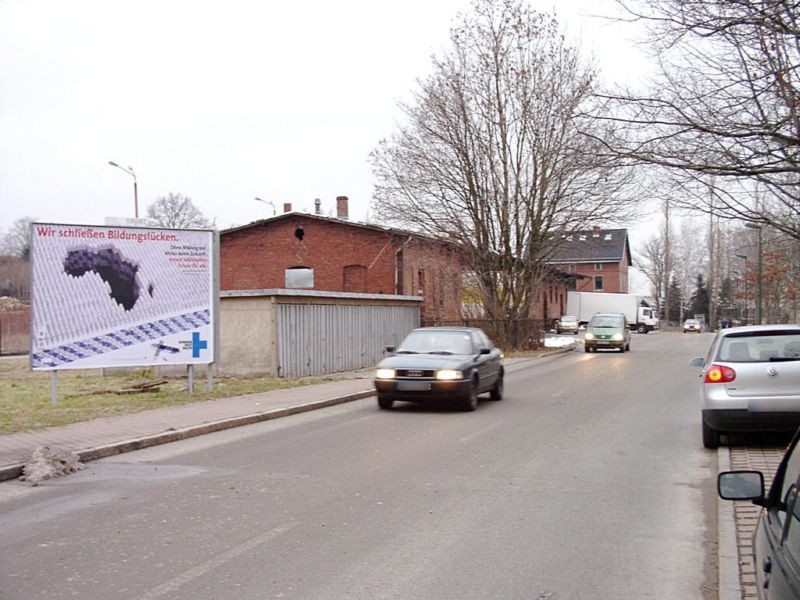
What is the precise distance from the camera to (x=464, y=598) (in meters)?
4.68

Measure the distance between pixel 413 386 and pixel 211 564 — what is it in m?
8.97

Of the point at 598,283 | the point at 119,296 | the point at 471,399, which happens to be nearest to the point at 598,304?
the point at 598,283

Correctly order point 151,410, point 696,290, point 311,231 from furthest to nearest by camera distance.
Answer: point 696,290
point 311,231
point 151,410

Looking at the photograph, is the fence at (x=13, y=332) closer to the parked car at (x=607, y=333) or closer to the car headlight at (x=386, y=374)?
the parked car at (x=607, y=333)

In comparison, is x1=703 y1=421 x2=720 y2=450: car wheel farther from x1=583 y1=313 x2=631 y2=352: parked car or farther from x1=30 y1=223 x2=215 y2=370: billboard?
x1=583 y1=313 x2=631 y2=352: parked car

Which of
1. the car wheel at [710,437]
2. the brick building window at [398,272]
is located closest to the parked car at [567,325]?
the brick building window at [398,272]

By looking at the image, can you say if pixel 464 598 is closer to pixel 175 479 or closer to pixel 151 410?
pixel 175 479

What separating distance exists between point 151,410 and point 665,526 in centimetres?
990

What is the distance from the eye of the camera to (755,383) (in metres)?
9.45

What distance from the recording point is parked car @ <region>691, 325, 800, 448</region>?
9.27m

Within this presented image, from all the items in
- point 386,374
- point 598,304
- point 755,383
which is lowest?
point 386,374

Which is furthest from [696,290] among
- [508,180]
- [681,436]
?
[681,436]

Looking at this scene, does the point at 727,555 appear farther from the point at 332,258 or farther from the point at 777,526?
the point at 332,258

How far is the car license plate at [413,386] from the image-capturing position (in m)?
14.1
